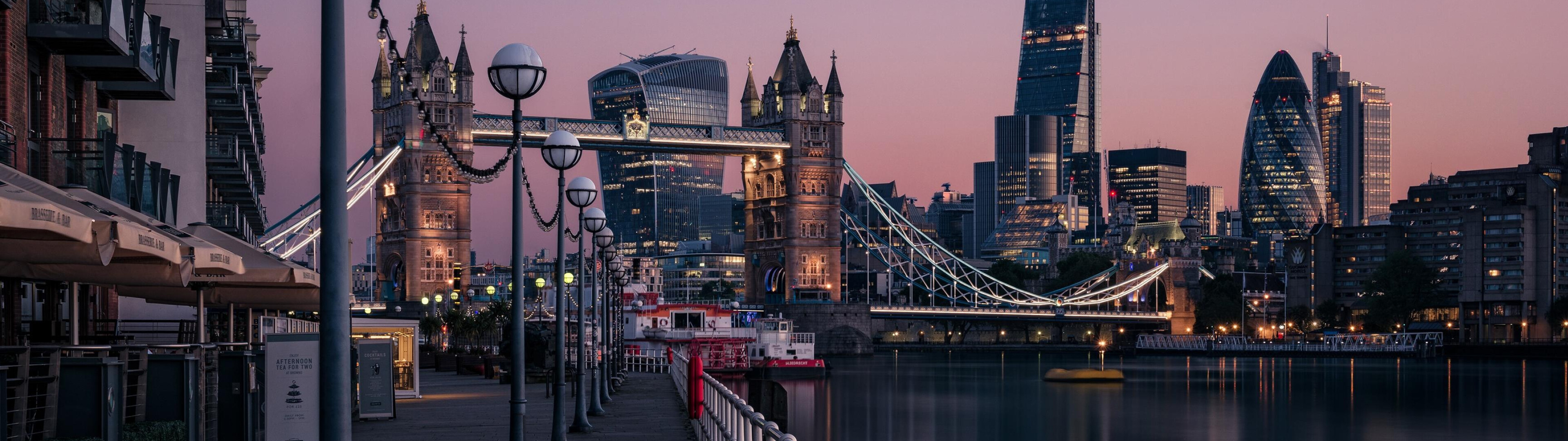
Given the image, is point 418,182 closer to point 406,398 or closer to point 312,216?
point 312,216

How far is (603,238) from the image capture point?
34.8 meters

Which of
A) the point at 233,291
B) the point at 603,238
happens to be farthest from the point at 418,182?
the point at 233,291

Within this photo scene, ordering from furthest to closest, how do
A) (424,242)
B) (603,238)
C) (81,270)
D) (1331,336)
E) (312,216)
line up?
(1331,336) < (424,242) < (312,216) < (603,238) < (81,270)

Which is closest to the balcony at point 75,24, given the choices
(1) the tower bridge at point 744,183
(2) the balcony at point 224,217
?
(2) the balcony at point 224,217

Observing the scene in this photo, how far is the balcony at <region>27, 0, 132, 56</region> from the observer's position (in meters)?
23.0

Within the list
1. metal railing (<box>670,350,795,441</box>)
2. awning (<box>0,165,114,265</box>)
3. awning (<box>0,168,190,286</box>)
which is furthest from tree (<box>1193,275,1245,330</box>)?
awning (<box>0,165,114,265</box>)

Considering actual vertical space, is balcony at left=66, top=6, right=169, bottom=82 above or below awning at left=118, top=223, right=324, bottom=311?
above

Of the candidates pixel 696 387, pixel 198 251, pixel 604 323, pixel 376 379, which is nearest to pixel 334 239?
pixel 198 251

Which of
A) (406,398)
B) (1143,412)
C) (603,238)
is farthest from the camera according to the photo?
(1143,412)

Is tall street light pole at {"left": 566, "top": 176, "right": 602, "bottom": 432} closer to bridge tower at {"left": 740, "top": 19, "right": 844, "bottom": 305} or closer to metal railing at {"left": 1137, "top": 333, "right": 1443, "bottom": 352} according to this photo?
bridge tower at {"left": 740, "top": 19, "right": 844, "bottom": 305}

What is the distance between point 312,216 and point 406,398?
60.2 m

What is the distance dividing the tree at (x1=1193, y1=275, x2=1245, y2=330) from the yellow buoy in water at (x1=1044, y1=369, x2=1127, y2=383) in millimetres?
71022

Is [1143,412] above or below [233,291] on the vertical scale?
below

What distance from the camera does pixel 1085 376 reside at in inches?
3875
